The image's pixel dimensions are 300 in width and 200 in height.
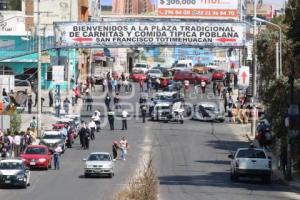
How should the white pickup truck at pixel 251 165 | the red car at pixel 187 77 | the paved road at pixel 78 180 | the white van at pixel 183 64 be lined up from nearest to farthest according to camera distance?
the paved road at pixel 78 180 → the white pickup truck at pixel 251 165 → the red car at pixel 187 77 → the white van at pixel 183 64

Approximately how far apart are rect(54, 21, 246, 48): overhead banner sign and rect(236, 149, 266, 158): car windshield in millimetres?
28989

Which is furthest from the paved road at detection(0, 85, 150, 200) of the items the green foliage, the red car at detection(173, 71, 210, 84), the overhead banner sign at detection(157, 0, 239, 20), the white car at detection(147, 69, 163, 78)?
the white car at detection(147, 69, 163, 78)

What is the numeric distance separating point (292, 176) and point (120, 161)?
9927 millimetres

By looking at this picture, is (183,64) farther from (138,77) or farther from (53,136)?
(53,136)

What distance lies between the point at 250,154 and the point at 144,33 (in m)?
30.0

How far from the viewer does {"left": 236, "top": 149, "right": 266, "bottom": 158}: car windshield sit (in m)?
45.9

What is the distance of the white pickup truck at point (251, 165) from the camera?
149 feet

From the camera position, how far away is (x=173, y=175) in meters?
47.8

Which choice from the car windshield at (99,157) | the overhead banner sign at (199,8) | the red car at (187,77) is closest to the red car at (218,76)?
the red car at (187,77)

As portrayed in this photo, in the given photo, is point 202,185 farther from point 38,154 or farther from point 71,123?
point 71,123

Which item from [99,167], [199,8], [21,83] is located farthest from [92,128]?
[199,8]

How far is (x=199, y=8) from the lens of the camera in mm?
95750

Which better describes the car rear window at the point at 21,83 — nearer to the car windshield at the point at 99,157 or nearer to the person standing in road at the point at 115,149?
the person standing in road at the point at 115,149

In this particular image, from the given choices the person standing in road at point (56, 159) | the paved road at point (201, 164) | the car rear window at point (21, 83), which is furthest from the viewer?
the car rear window at point (21, 83)
